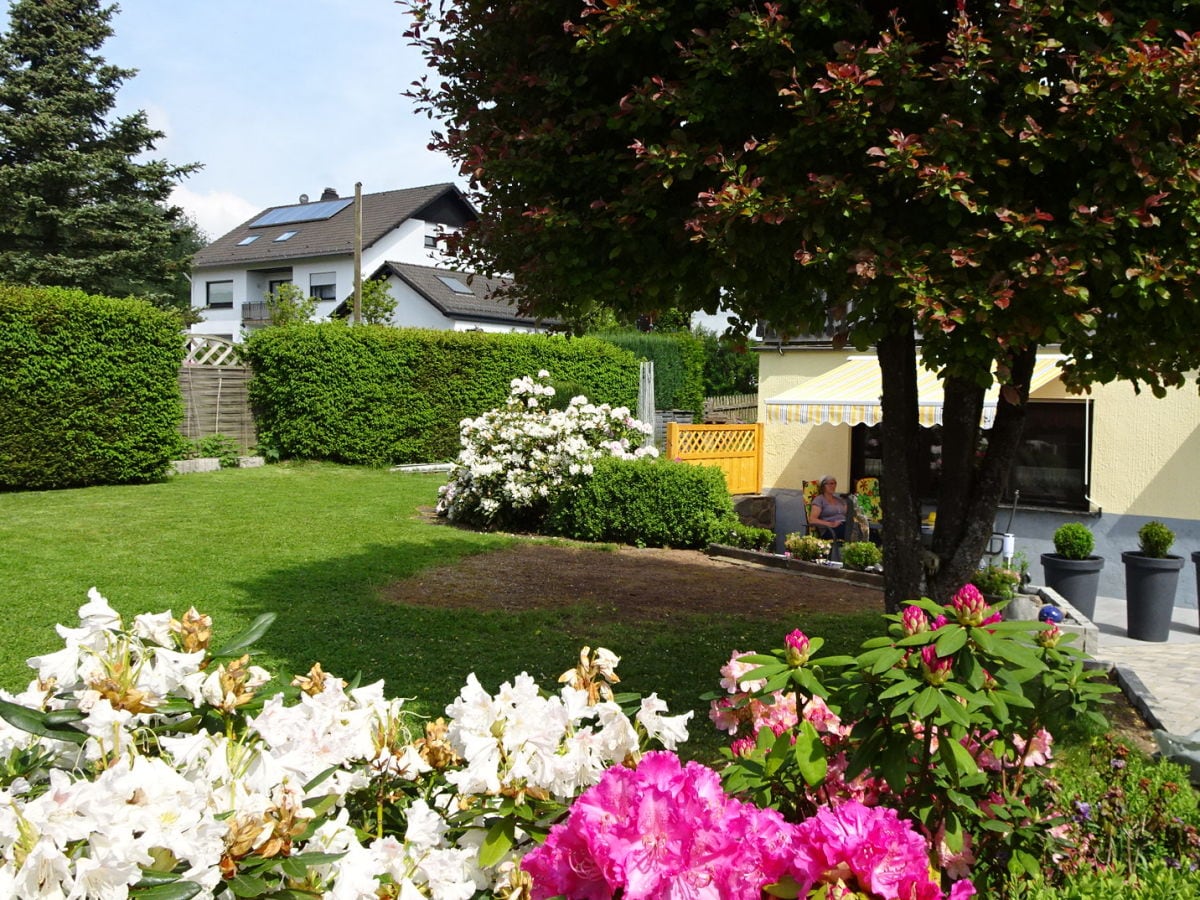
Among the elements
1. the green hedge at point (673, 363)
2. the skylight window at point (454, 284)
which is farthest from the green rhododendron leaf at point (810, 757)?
the skylight window at point (454, 284)

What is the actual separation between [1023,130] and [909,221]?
2.22ft

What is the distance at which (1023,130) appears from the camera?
13.6ft

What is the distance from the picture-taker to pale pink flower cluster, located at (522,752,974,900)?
5.57 feet

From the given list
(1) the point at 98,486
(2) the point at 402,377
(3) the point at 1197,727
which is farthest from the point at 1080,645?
(2) the point at 402,377

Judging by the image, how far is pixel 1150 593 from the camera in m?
9.59

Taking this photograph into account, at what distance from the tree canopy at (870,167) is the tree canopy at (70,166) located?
2878cm

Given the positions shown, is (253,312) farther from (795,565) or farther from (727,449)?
(795,565)

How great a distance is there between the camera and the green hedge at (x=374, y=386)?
68.9 ft

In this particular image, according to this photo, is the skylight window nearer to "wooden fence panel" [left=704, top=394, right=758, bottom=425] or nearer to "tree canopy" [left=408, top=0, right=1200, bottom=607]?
"wooden fence panel" [left=704, top=394, right=758, bottom=425]

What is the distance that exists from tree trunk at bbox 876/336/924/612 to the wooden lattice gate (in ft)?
56.6

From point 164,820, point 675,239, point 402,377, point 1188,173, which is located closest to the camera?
point 164,820

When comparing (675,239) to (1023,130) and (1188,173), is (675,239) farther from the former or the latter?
(1188,173)

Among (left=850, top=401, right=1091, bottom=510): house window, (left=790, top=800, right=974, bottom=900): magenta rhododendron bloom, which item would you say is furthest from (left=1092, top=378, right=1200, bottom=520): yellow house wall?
(left=790, top=800, right=974, bottom=900): magenta rhododendron bloom

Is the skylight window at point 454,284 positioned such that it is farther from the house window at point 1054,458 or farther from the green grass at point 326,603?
the house window at point 1054,458
